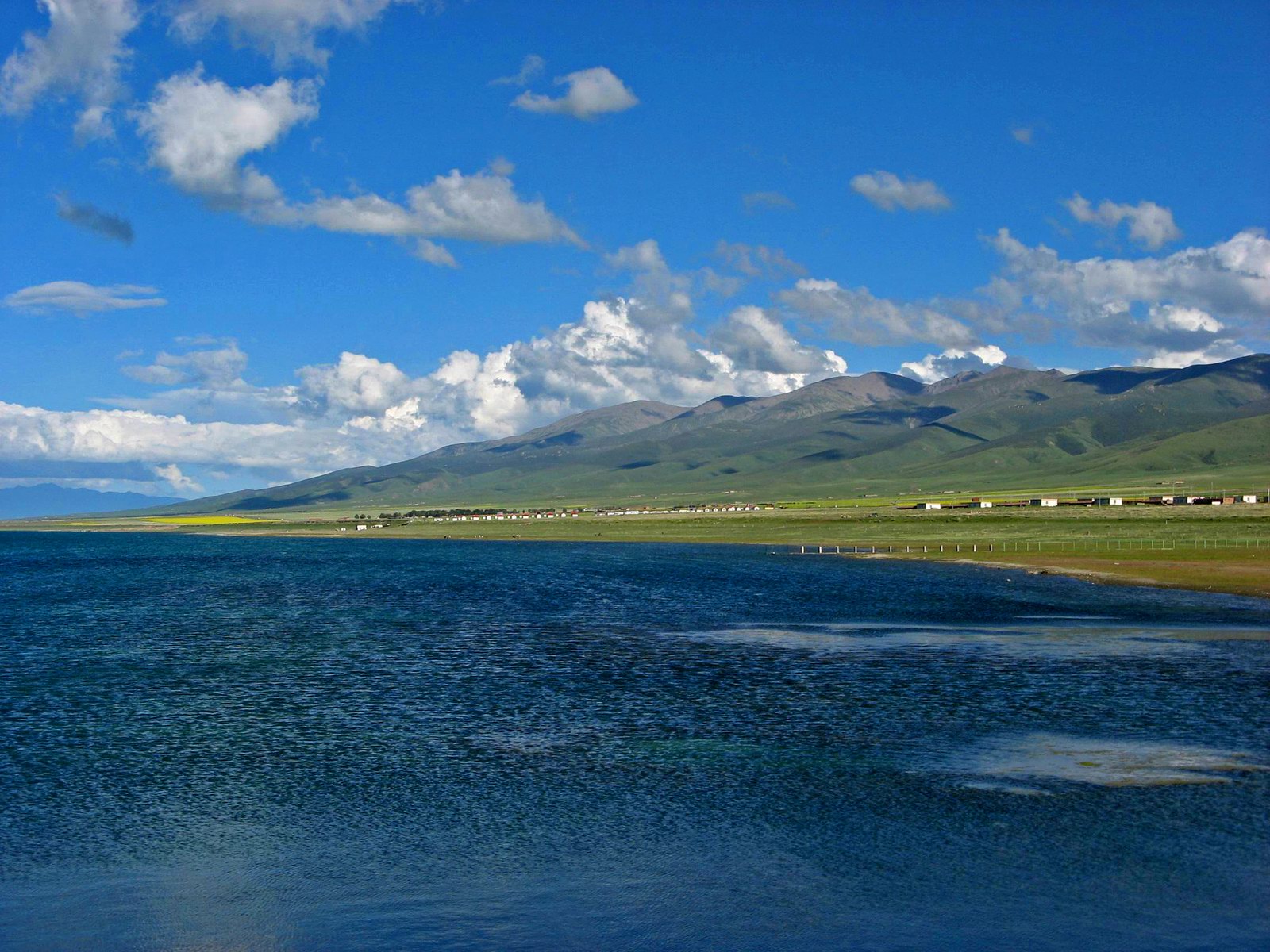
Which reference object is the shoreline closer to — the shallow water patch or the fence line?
the fence line

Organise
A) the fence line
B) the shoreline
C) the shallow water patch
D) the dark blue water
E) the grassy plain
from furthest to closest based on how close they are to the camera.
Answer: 1. the fence line
2. the grassy plain
3. the shoreline
4. the shallow water patch
5. the dark blue water

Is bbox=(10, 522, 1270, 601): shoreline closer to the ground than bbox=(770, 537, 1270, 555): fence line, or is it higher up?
closer to the ground

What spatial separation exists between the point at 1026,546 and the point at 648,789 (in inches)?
4536

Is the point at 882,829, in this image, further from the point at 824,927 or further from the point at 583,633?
the point at 583,633

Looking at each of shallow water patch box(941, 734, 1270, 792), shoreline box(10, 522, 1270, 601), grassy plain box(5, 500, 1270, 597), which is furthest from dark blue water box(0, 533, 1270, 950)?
grassy plain box(5, 500, 1270, 597)

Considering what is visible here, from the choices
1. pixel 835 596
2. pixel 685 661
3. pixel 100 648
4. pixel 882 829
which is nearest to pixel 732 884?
pixel 882 829

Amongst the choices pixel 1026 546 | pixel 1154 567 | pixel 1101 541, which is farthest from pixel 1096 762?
pixel 1101 541

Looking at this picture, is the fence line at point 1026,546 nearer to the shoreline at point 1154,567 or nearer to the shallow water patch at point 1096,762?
the shoreline at point 1154,567

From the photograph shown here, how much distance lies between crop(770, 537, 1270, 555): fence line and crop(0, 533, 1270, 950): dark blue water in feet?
194

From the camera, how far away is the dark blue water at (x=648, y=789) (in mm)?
22172

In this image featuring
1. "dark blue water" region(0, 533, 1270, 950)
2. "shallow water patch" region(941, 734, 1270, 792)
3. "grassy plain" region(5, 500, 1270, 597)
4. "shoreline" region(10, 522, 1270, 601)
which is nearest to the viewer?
"dark blue water" region(0, 533, 1270, 950)

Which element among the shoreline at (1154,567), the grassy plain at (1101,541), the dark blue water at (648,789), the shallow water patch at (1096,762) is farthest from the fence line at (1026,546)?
the shallow water patch at (1096,762)

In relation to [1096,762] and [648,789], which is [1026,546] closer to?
[1096,762]

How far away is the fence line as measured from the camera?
122 meters
